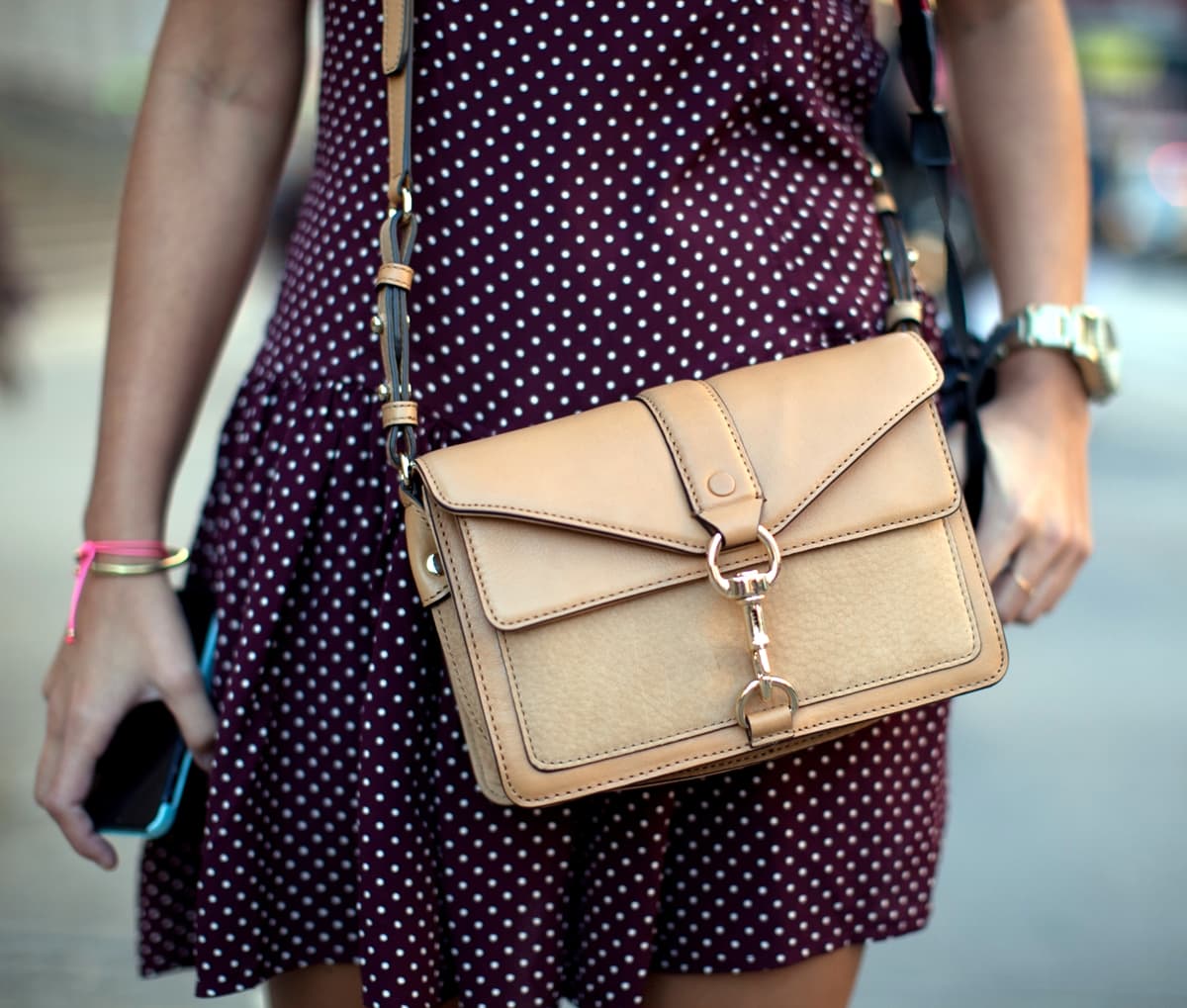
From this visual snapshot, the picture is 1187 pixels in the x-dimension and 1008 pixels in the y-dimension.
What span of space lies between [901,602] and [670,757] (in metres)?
0.22

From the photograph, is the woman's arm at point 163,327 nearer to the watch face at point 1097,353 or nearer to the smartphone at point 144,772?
the smartphone at point 144,772

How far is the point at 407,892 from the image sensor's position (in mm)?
1093

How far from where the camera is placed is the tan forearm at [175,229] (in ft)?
4.00

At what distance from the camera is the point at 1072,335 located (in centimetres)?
130

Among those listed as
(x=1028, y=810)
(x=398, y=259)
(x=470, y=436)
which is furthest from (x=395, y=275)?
(x=1028, y=810)

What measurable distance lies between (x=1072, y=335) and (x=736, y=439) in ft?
1.50

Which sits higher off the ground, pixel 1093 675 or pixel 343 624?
pixel 343 624

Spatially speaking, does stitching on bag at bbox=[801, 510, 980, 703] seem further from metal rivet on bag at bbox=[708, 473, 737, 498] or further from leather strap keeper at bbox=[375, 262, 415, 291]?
leather strap keeper at bbox=[375, 262, 415, 291]

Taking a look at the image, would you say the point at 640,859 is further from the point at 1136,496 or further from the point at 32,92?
the point at 32,92

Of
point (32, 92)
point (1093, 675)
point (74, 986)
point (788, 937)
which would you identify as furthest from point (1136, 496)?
point (32, 92)

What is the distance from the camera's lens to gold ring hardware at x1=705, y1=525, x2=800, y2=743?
99 centimetres

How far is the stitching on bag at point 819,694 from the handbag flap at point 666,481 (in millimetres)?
37

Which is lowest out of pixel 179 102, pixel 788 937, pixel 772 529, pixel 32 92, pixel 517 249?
pixel 788 937

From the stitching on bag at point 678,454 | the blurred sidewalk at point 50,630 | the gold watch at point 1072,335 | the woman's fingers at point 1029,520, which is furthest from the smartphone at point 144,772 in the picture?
the blurred sidewalk at point 50,630
